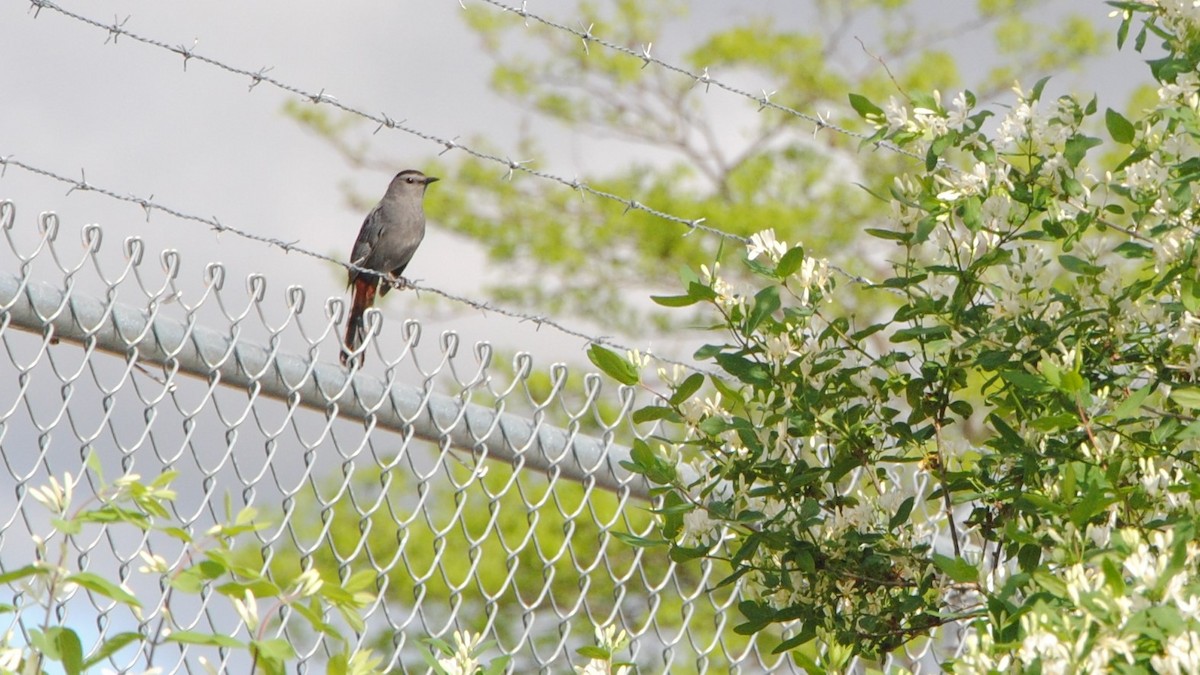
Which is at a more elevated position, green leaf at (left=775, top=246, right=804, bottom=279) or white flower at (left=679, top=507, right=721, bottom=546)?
green leaf at (left=775, top=246, right=804, bottom=279)

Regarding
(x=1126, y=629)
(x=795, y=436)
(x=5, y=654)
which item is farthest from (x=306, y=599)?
(x=795, y=436)

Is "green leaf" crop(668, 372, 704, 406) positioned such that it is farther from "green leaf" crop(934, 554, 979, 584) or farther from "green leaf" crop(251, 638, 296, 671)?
"green leaf" crop(251, 638, 296, 671)

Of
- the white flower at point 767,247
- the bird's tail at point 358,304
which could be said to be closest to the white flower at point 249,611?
the white flower at point 767,247

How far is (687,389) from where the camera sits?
2.16m

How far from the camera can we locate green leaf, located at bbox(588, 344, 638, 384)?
204 centimetres

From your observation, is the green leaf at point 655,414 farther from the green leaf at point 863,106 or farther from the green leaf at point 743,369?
the green leaf at point 863,106

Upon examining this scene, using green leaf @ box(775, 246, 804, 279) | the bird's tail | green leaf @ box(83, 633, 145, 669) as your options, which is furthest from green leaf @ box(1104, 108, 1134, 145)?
the bird's tail

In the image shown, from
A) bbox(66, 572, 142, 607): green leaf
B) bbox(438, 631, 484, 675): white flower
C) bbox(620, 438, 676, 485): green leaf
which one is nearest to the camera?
bbox(66, 572, 142, 607): green leaf

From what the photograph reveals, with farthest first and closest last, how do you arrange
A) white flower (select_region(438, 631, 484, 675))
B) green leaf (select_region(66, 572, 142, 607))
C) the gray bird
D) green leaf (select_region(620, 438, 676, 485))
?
1. the gray bird
2. green leaf (select_region(620, 438, 676, 485))
3. white flower (select_region(438, 631, 484, 675))
4. green leaf (select_region(66, 572, 142, 607))

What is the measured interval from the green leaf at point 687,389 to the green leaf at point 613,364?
77mm

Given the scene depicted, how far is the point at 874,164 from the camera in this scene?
583 inches

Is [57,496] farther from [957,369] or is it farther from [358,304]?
[358,304]

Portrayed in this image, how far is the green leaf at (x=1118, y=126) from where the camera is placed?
2146mm

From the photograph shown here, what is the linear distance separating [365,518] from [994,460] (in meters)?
1.16
